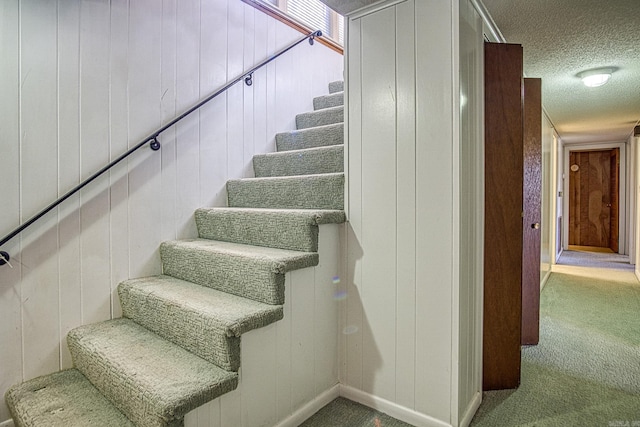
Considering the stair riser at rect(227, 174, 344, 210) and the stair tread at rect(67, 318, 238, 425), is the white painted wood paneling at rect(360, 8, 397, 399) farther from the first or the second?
the stair tread at rect(67, 318, 238, 425)

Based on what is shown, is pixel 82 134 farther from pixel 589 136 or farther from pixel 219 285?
pixel 589 136

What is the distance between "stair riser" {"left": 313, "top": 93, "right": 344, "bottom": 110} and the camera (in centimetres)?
294

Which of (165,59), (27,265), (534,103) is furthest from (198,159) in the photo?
(534,103)

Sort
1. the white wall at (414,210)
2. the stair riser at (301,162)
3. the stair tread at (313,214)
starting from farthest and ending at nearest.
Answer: the stair riser at (301,162) → the stair tread at (313,214) → the white wall at (414,210)

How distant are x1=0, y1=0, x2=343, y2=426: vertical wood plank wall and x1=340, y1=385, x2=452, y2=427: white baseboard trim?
4.2 inches

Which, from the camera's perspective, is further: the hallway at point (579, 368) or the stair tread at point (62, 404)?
the hallway at point (579, 368)

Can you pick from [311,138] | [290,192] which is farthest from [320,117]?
[290,192]

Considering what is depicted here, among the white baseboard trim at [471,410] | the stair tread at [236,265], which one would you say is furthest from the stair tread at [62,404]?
the white baseboard trim at [471,410]

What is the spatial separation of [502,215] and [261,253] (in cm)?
129

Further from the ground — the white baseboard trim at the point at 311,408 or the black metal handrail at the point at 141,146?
the black metal handrail at the point at 141,146

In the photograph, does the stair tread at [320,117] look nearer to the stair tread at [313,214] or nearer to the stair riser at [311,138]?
the stair riser at [311,138]

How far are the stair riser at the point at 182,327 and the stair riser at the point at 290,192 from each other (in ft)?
2.79

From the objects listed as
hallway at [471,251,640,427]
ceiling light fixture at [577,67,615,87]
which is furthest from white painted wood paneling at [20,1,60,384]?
ceiling light fixture at [577,67,615,87]

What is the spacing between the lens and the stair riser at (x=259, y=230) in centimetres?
173
